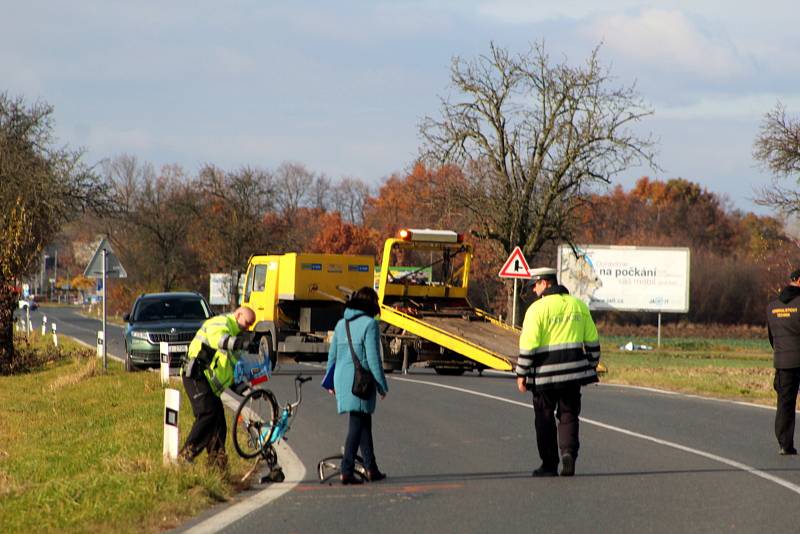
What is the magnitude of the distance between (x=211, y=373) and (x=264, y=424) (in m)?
0.81

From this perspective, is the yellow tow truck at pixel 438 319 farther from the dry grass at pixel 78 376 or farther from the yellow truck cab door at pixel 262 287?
the dry grass at pixel 78 376

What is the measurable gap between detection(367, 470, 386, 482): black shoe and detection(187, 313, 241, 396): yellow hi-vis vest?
4.83 ft

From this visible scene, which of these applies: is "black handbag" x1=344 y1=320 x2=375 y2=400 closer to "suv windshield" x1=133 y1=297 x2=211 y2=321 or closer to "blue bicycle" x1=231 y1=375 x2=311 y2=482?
"blue bicycle" x1=231 y1=375 x2=311 y2=482

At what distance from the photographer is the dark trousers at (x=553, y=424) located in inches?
425

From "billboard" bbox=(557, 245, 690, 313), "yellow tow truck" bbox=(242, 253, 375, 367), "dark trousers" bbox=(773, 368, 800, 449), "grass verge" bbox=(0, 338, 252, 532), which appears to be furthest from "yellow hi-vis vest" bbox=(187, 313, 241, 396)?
"billboard" bbox=(557, 245, 690, 313)

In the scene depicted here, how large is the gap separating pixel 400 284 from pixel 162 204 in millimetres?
52343

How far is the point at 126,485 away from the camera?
964 centimetres

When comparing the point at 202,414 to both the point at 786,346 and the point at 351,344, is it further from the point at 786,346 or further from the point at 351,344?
the point at 786,346

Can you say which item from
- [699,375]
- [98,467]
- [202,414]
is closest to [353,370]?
[202,414]

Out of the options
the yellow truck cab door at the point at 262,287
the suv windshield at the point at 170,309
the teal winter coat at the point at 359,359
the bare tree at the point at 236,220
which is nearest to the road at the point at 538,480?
the teal winter coat at the point at 359,359

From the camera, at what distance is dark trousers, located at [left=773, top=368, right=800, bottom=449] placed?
41.0ft

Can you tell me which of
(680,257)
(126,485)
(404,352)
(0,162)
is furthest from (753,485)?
(680,257)

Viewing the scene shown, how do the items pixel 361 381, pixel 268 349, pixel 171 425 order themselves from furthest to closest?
pixel 268 349 < pixel 171 425 < pixel 361 381

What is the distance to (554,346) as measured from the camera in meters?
10.8
